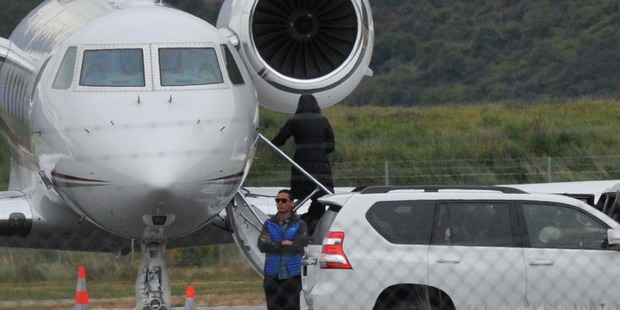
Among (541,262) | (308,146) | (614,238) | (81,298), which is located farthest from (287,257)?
(614,238)

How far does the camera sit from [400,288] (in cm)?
1198

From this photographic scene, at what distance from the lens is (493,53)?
6362cm

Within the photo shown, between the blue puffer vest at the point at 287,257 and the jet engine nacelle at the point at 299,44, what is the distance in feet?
13.9

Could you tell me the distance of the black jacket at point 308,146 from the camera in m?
15.7

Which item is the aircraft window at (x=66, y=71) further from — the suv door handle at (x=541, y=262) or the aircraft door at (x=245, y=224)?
the suv door handle at (x=541, y=262)

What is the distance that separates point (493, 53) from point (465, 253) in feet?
172

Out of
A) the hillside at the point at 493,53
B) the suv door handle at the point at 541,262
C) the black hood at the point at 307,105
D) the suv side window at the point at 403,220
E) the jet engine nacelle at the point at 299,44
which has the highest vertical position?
the hillside at the point at 493,53

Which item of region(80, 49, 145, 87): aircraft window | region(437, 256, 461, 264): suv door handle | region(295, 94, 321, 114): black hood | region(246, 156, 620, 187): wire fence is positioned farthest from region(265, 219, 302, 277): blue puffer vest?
region(246, 156, 620, 187): wire fence

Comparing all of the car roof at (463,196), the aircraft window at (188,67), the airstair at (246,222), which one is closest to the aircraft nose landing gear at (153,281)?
the airstair at (246,222)

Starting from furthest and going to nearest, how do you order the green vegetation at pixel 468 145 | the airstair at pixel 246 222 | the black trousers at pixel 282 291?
the green vegetation at pixel 468 145
the airstair at pixel 246 222
the black trousers at pixel 282 291

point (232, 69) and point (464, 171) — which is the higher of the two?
point (464, 171)

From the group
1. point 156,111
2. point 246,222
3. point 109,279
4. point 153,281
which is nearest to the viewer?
point 156,111

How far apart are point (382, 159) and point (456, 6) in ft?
114

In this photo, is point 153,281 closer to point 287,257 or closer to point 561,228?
point 287,257
